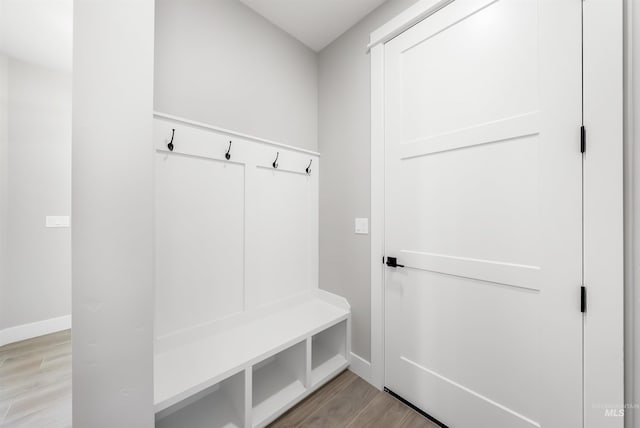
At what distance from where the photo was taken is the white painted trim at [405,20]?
131 centimetres

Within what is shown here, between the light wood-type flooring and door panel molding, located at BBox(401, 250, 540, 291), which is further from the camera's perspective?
door panel molding, located at BBox(401, 250, 540, 291)

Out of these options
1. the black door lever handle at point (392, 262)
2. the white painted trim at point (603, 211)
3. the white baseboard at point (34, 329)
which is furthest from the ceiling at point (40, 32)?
the white painted trim at point (603, 211)

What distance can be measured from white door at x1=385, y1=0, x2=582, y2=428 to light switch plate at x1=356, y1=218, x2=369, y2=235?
7.0 inches

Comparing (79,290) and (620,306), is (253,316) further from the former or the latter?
(620,306)

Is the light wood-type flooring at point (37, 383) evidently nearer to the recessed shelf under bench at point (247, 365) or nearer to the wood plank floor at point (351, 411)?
the recessed shelf under bench at point (247, 365)

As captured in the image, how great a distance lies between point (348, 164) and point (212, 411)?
1774 mm

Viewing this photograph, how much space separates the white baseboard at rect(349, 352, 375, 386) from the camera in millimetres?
1664

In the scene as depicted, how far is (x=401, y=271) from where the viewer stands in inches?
59.5

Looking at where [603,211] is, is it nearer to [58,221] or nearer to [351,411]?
[351,411]

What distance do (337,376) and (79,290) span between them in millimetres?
1599

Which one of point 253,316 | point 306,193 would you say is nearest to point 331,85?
point 306,193

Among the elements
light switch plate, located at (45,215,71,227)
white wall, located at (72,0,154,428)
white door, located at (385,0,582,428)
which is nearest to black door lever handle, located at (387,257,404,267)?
white door, located at (385,0,582,428)

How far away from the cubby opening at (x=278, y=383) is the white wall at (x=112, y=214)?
0.62 m

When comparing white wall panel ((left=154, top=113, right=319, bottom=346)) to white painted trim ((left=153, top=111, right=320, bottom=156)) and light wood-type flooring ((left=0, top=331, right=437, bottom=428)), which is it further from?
light wood-type flooring ((left=0, top=331, right=437, bottom=428))
